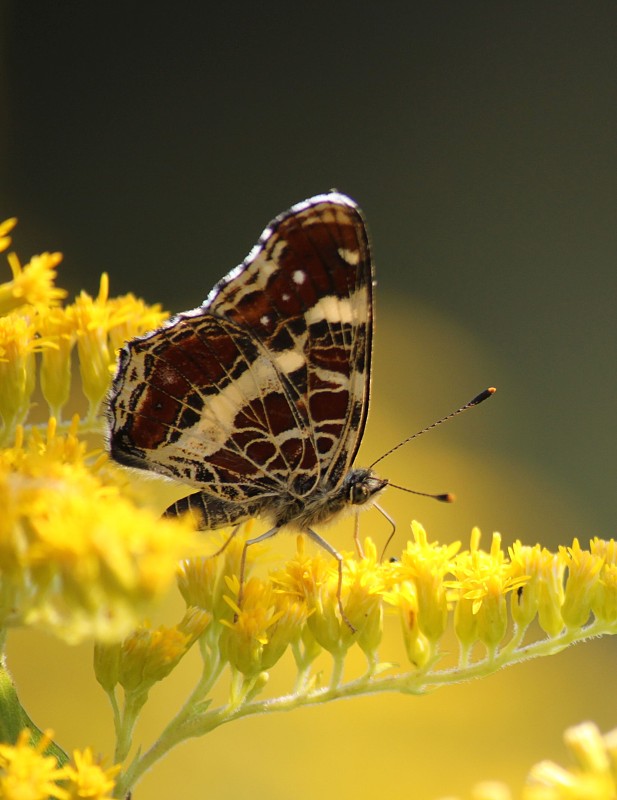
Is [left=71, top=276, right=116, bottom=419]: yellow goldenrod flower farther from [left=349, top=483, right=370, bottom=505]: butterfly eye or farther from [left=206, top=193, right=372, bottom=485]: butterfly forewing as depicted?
[left=349, top=483, right=370, bottom=505]: butterfly eye

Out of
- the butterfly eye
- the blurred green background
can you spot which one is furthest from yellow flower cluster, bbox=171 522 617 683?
the blurred green background

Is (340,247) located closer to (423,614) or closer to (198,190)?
(423,614)

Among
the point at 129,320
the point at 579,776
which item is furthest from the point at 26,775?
the point at 129,320

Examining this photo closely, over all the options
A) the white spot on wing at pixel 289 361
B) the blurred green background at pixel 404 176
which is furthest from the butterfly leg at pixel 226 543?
the blurred green background at pixel 404 176

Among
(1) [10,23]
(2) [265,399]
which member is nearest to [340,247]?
(2) [265,399]

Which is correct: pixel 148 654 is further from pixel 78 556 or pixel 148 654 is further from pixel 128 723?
pixel 78 556

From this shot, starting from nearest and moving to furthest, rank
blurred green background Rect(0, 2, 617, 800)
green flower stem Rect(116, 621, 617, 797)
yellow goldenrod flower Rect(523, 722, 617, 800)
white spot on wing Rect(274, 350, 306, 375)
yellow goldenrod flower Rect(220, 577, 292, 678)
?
yellow goldenrod flower Rect(523, 722, 617, 800) → green flower stem Rect(116, 621, 617, 797) → yellow goldenrod flower Rect(220, 577, 292, 678) → white spot on wing Rect(274, 350, 306, 375) → blurred green background Rect(0, 2, 617, 800)
